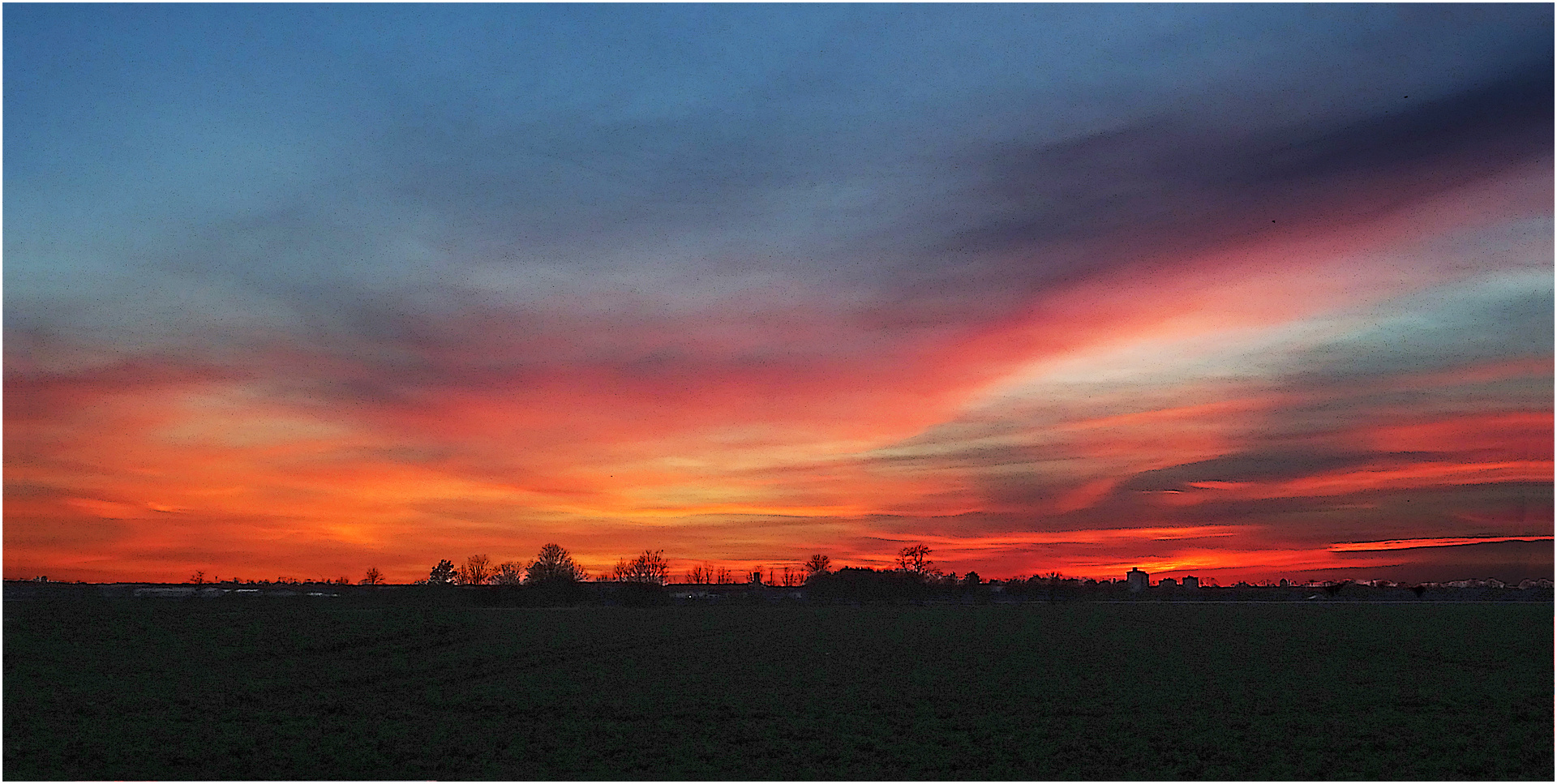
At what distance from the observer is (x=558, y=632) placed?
2822 inches

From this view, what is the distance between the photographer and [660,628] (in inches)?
3027

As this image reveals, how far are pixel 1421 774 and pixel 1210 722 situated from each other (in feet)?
21.6

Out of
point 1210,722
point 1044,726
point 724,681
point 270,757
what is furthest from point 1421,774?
point 270,757

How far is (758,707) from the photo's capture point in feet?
103

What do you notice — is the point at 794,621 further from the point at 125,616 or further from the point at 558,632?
the point at 125,616

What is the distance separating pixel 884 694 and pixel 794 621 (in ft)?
183

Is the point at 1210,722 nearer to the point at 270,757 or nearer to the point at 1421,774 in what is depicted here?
the point at 1421,774

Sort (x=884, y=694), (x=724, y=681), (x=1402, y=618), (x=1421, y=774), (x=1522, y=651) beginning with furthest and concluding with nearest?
(x=1402, y=618), (x=1522, y=651), (x=724, y=681), (x=884, y=694), (x=1421, y=774)

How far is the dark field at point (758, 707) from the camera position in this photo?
2302 cm

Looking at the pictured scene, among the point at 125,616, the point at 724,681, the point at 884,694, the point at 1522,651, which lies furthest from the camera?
the point at 125,616

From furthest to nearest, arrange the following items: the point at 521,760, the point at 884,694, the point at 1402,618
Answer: the point at 1402,618 → the point at 884,694 → the point at 521,760

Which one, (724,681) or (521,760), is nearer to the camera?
(521,760)

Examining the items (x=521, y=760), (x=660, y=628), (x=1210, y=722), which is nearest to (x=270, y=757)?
(x=521, y=760)

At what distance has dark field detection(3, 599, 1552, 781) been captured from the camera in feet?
75.5
